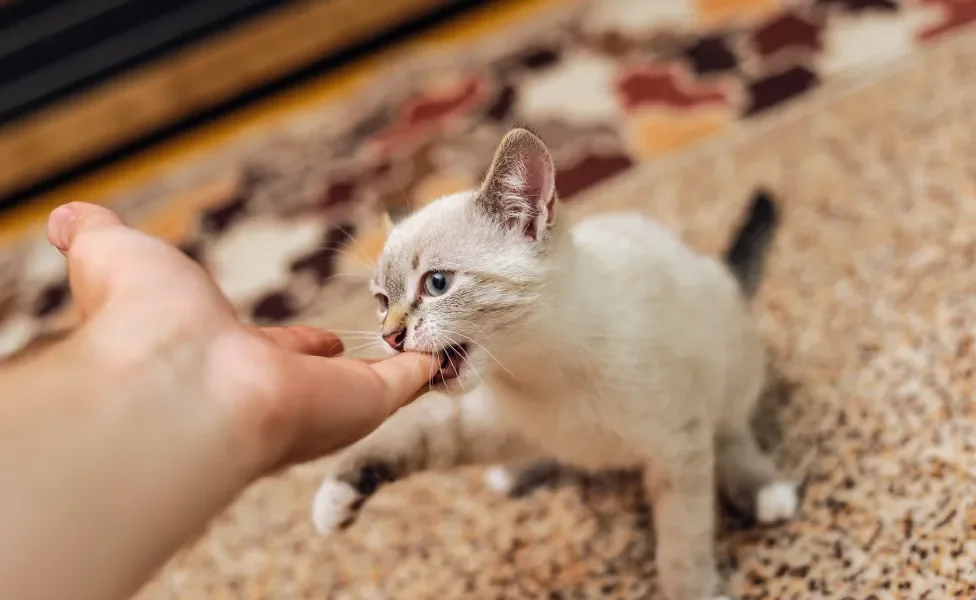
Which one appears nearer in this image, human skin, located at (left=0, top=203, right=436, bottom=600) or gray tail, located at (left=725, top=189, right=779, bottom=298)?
human skin, located at (left=0, top=203, right=436, bottom=600)

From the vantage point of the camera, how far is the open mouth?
2.96 feet

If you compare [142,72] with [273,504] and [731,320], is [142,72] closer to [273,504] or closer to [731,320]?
[273,504]

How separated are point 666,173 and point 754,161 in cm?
19

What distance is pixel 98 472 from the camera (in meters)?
0.59

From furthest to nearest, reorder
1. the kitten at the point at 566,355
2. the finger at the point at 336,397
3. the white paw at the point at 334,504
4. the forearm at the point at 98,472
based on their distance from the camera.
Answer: the white paw at the point at 334,504, the kitten at the point at 566,355, the finger at the point at 336,397, the forearm at the point at 98,472

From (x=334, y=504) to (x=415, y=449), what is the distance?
0.42 feet

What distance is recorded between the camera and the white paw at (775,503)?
1.21 meters

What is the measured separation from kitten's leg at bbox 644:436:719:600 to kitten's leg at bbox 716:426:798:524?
14cm

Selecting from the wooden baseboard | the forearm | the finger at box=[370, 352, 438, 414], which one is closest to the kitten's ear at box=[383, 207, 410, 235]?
the finger at box=[370, 352, 438, 414]

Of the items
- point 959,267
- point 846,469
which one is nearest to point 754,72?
point 959,267

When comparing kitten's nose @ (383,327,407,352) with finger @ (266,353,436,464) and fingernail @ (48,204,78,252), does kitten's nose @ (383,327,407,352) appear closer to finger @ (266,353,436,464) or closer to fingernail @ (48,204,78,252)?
finger @ (266,353,436,464)

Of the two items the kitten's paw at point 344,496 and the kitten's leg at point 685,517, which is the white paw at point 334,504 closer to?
the kitten's paw at point 344,496

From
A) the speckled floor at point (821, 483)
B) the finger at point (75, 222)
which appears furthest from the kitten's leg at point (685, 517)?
the finger at point (75, 222)

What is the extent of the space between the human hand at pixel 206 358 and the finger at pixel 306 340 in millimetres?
31
